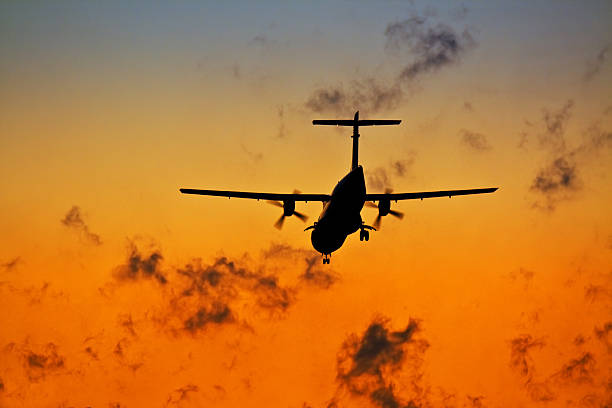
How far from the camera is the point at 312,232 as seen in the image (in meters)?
74.7

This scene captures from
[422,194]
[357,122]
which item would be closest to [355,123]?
[357,122]

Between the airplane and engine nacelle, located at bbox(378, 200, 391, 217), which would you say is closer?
the airplane

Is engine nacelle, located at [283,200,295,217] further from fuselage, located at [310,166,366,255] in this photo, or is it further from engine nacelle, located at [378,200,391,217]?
engine nacelle, located at [378,200,391,217]

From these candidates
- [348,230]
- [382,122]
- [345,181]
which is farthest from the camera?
[382,122]

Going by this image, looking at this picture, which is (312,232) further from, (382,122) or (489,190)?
(489,190)

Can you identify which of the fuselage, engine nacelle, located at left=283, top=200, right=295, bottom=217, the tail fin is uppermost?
the tail fin

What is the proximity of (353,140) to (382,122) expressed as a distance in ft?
10.2

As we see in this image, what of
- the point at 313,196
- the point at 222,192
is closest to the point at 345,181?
the point at 313,196

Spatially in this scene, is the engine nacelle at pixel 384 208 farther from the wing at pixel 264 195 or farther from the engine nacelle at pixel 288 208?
the engine nacelle at pixel 288 208

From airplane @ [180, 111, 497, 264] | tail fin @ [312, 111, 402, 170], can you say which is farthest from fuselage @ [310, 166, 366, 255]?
tail fin @ [312, 111, 402, 170]

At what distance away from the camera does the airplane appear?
217ft

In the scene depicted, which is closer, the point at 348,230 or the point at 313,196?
the point at 348,230

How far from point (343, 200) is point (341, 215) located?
6.93ft

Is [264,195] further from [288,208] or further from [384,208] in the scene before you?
[384,208]
